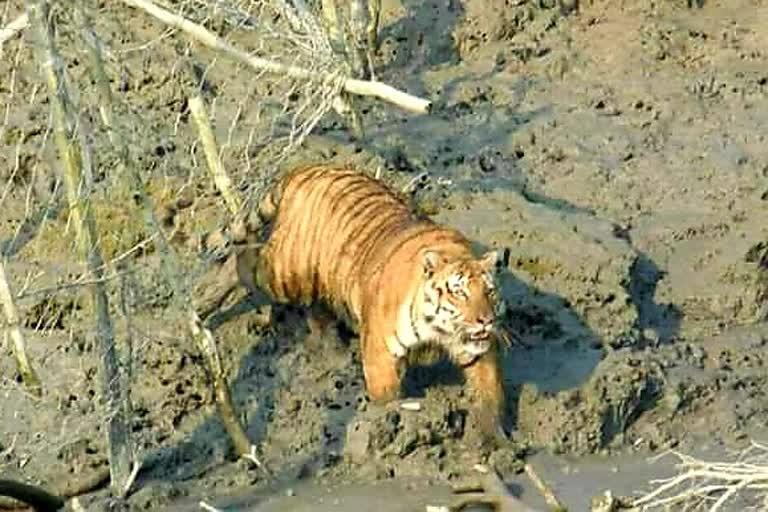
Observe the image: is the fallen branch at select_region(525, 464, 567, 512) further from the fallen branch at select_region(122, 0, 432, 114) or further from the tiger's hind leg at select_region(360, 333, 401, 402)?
the fallen branch at select_region(122, 0, 432, 114)

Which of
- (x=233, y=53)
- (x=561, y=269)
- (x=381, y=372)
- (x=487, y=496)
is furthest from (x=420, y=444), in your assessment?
(x=233, y=53)

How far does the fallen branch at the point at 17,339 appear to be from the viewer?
345 inches

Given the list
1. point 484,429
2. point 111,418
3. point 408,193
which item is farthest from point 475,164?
point 111,418

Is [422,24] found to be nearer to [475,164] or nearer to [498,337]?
[475,164]

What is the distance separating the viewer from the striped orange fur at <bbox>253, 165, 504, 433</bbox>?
8.86 meters

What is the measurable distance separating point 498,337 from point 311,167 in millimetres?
1384

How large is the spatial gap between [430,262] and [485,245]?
1129 mm

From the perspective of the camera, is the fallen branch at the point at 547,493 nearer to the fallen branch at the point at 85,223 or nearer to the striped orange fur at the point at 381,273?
the striped orange fur at the point at 381,273

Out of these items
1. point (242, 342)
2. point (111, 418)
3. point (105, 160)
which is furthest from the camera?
point (105, 160)

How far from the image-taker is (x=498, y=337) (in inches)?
355

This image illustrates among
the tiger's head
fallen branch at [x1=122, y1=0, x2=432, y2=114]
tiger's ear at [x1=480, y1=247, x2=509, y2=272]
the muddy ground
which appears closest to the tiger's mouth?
the tiger's head

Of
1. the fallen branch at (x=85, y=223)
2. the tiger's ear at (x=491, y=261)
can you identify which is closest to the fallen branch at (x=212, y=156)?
the fallen branch at (x=85, y=223)

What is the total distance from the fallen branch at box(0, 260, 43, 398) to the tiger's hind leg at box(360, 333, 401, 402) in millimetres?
1383

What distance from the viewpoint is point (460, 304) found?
29.0 feet
